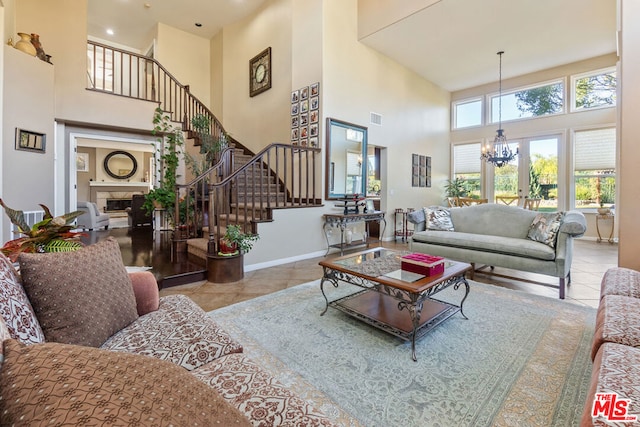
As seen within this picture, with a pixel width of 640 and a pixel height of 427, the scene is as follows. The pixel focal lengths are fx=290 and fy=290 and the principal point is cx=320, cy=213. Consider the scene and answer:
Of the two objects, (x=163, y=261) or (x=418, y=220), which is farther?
(x=418, y=220)

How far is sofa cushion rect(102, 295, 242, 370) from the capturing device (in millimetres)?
1228

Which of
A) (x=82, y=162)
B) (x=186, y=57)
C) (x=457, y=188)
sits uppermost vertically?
(x=186, y=57)

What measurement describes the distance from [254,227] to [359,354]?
2.58 meters

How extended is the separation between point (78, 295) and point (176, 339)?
443 mm

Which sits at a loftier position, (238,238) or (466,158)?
(466,158)

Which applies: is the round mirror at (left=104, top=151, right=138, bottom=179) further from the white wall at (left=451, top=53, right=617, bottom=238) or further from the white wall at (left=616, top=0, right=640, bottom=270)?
the white wall at (left=616, top=0, right=640, bottom=270)

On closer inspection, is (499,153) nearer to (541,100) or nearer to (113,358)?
(541,100)

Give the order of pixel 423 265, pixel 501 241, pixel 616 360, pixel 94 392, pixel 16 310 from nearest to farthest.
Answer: pixel 94 392 < pixel 16 310 < pixel 616 360 < pixel 423 265 < pixel 501 241

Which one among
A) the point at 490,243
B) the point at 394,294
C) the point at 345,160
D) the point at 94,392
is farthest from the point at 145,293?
the point at 345,160

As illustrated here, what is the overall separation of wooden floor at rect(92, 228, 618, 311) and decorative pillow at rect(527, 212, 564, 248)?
1.68 ft

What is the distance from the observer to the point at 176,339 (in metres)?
1.32

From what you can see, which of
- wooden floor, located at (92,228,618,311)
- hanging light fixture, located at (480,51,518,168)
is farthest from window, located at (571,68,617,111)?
wooden floor, located at (92,228,618,311)

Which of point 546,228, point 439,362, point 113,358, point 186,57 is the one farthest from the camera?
point 186,57

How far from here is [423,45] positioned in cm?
584
